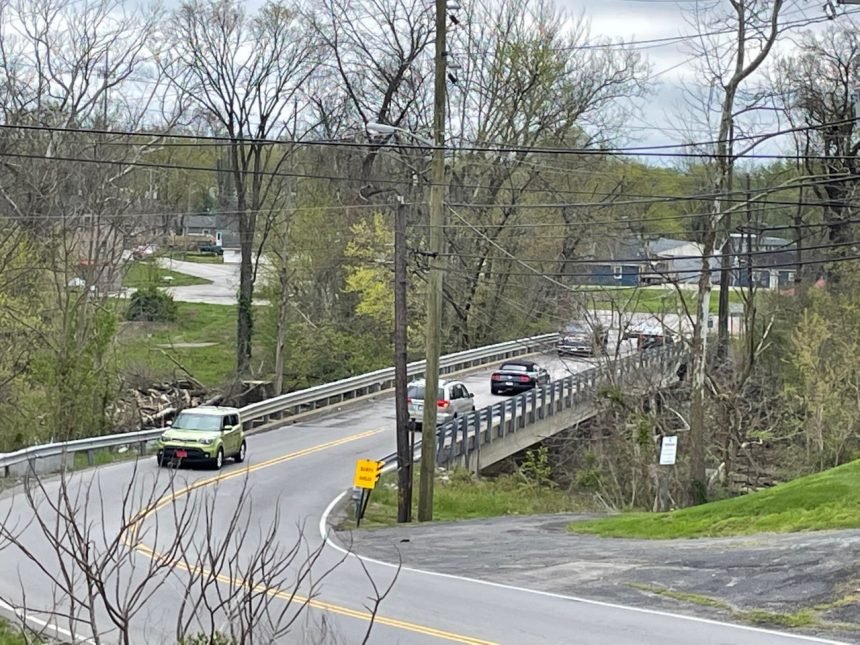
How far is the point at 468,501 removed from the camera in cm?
2791

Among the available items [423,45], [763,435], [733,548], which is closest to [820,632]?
[733,548]

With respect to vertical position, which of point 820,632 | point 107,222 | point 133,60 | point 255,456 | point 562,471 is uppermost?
point 133,60

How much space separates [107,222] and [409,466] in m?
24.2

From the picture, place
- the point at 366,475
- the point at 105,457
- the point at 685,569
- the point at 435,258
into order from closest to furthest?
the point at 685,569, the point at 435,258, the point at 366,475, the point at 105,457

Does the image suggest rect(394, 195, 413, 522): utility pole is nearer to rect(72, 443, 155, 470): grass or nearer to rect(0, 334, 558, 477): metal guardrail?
rect(0, 334, 558, 477): metal guardrail

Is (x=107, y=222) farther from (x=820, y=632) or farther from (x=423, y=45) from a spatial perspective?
(x=820, y=632)

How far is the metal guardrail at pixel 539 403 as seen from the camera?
32.7m

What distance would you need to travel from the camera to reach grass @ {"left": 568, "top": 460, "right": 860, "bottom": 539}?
17703mm

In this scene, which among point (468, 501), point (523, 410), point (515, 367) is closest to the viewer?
point (468, 501)

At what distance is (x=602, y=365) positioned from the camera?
117 feet

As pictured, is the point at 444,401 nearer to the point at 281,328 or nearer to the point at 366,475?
the point at 366,475

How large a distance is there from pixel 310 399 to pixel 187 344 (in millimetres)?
27608

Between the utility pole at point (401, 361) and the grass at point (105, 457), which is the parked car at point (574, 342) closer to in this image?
the grass at point (105, 457)

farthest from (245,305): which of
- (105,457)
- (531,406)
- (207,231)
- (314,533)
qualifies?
(207,231)
